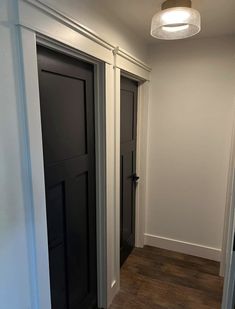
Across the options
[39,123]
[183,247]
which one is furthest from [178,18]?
[183,247]

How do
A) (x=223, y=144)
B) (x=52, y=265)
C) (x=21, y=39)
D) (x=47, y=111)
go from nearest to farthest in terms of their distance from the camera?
(x=21, y=39) < (x=47, y=111) < (x=52, y=265) < (x=223, y=144)

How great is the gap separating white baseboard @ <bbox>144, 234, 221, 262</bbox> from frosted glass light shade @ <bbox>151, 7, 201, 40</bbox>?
228 cm

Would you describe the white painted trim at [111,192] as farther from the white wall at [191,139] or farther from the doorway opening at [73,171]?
the white wall at [191,139]

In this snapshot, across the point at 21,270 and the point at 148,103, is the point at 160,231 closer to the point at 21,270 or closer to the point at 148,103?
the point at 148,103

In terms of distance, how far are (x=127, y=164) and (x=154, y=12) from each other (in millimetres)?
1426

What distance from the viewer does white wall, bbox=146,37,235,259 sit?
2432 mm

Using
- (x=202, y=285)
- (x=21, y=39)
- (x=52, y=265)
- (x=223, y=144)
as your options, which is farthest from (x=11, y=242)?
(x=223, y=144)

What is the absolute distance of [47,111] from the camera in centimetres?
131

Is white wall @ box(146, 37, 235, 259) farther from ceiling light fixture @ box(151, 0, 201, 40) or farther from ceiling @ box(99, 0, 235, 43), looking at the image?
ceiling light fixture @ box(151, 0, 201, 40)

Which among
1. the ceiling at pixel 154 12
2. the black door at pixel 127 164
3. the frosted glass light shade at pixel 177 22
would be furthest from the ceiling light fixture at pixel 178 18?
the black door at pixel 127 164

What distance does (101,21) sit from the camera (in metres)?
1.62

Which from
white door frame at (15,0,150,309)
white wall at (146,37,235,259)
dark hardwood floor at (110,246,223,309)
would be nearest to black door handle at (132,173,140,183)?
white wall at (146,37,235,259)

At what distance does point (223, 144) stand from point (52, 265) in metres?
2.01

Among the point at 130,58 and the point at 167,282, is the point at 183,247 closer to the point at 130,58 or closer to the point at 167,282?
the point at 167,282
